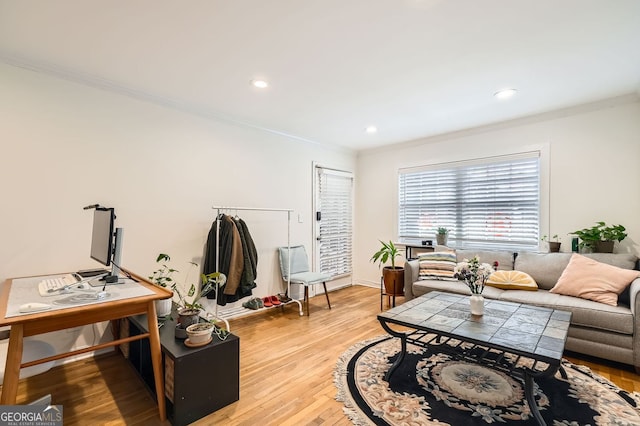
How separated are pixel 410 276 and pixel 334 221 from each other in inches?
65.5

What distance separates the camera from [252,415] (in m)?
→ 1.86

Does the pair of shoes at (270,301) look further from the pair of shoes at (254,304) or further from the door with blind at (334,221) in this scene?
the door with blind at (334,221)

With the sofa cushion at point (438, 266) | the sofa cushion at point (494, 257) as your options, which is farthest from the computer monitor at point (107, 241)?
the sofa cushion at point (494, 257)

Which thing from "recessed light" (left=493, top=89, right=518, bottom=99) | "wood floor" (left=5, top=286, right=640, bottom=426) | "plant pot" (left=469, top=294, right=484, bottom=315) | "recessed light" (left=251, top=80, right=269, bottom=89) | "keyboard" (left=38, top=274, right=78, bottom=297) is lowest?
"wood floor" (left=5, top=286, right=640, bottom=426)

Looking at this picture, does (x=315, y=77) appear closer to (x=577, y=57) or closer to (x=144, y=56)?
(x=144, y=56)

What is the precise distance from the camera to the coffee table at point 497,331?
5.61 feet

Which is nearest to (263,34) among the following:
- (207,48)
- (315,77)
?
(207,48)

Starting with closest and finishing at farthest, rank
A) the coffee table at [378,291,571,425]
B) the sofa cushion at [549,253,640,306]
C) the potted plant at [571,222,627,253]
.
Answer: the coffee table at [378,291,571,425], the sofa cushion at [549,253,640,306], the potted plant at [571,222,627,253]

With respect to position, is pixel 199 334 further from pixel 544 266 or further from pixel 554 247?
pixel 554 247

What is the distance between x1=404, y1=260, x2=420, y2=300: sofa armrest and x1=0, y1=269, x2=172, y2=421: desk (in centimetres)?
273

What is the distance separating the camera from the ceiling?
5.80 ft

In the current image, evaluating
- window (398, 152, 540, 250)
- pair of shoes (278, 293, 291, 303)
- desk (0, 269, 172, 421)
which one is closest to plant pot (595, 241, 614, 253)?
window (398, 152, 540, 250)

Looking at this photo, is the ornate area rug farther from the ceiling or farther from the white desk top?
the ceiling

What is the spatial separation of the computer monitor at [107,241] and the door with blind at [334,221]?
2.85 meters
